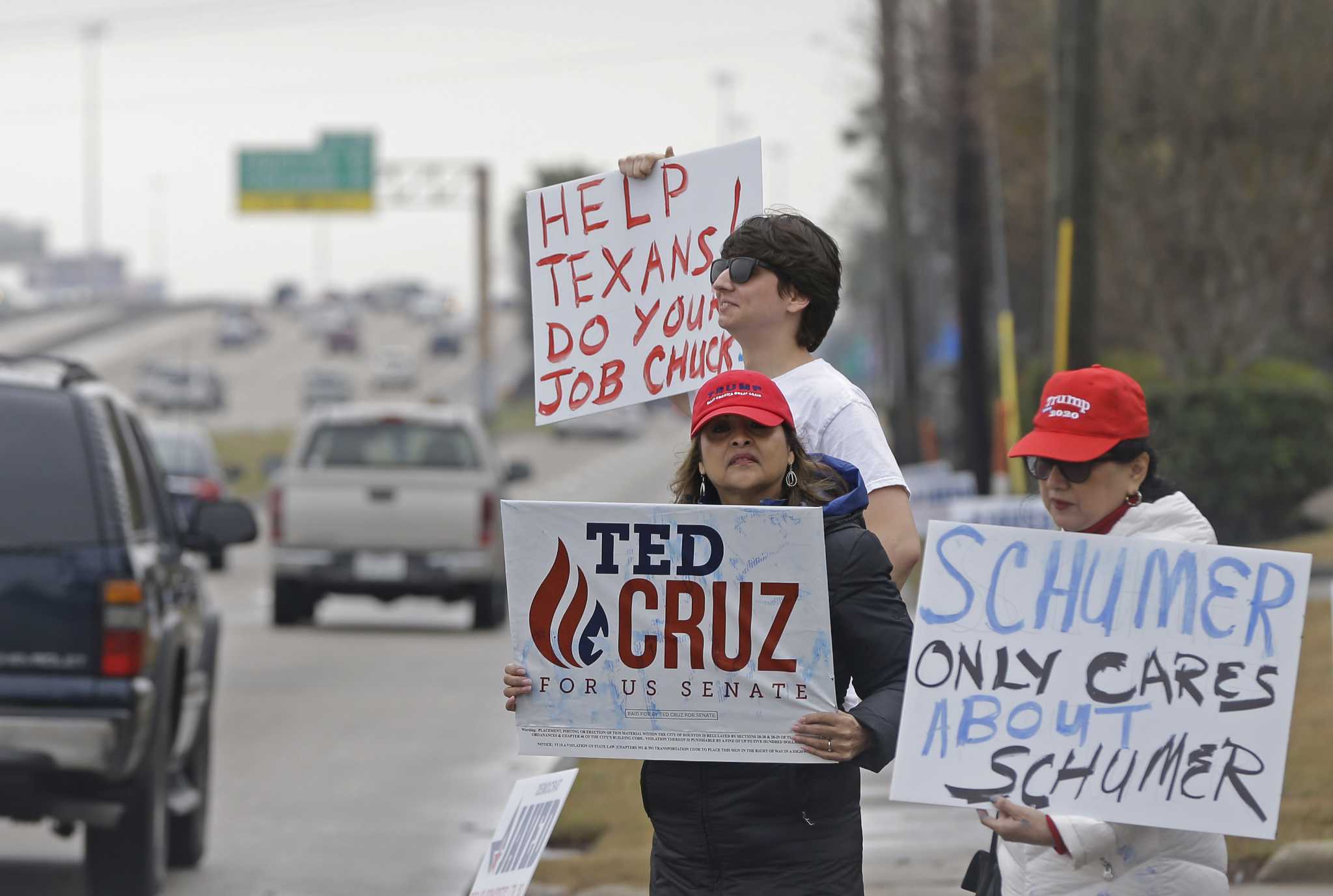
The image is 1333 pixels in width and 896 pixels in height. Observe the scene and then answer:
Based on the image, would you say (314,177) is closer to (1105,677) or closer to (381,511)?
(381,511)

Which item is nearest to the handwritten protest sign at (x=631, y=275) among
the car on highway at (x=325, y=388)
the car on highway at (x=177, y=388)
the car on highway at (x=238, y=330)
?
the car on highway at (x=177, y=388)

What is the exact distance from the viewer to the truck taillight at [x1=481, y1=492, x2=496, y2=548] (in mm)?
19109

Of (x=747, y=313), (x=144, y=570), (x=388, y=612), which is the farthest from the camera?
(x=388, y=612)

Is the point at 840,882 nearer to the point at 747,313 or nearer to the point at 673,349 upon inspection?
the point at 747,313

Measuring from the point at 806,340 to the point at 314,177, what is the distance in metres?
53.3

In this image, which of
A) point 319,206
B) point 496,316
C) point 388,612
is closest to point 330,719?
point 388,612

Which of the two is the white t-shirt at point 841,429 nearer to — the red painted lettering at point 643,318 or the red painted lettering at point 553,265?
the red painted lettering at point 643,318

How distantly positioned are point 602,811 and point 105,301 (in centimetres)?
11260

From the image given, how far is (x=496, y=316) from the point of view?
121 meters

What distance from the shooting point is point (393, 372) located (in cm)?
8106

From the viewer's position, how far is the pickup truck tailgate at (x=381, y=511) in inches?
751

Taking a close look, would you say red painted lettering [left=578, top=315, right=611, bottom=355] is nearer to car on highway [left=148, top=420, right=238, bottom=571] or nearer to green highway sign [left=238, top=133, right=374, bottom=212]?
car on highway [left=148, top=420, right=238, bottom=571]

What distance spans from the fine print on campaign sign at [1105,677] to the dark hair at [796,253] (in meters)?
0.76

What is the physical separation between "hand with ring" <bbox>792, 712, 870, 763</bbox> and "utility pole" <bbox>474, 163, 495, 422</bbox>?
40.2 metres
